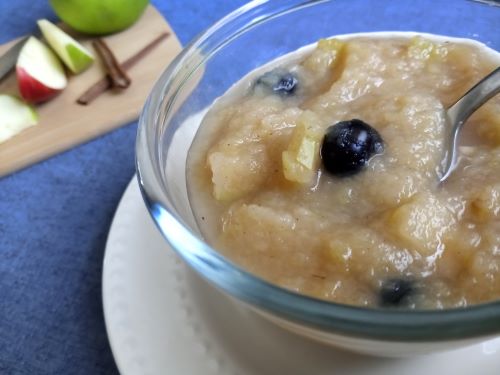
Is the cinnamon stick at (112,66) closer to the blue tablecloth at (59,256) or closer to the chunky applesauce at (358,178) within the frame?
Result: the blue tablecloth at (59,256)

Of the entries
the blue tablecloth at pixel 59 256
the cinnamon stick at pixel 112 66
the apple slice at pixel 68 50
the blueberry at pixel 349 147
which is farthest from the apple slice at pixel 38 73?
the blueberry at pixel 349 147

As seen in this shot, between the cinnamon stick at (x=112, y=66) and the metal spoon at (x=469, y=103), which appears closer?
the metal spoon at (x=469, y=103)

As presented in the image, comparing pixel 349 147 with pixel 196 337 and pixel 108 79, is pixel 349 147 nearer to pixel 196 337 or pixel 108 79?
pixel 196 337

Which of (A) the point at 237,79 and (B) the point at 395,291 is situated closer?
(B) the point at 395,291

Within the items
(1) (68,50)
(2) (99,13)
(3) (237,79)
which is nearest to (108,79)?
(1) (68,50)

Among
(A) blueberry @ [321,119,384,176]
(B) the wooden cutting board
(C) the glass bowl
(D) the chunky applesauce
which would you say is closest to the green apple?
(B) the wooden cutting board

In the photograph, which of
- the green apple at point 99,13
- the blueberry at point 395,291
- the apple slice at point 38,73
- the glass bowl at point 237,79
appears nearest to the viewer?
the glass bowl at point 237,79

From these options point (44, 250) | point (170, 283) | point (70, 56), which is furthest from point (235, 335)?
point (70, 56)

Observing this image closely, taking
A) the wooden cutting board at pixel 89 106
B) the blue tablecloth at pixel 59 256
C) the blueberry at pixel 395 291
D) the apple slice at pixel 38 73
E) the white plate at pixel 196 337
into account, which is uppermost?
the blueberry at pixel 395 291
